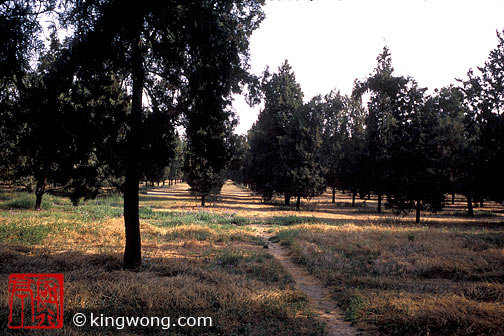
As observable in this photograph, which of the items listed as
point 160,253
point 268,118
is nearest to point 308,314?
point 160,253

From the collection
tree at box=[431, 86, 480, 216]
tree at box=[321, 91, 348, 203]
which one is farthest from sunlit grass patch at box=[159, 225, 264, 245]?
tree at box=[321, 91, 348, 203]

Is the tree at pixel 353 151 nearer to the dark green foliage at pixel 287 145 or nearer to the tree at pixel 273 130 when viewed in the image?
the dark green foliage at pixel 287 145

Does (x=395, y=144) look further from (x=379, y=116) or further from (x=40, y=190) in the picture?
(x=40, y=190)

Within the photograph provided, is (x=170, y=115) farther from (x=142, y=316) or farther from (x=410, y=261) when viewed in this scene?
(x=410, y=261)

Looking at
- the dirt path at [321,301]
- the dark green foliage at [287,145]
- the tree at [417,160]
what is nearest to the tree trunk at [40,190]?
the dirt path at [321,301]

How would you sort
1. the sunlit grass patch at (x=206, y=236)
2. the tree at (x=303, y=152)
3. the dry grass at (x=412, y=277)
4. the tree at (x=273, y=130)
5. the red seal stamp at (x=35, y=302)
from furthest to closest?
the tree at (x=273, y=130), the tree at (x=303, y=152), the sunlit grass patch at (x=206, y=236), the dry grass at (x=412, y=277), the red seal stamp at (x=35, y=302)

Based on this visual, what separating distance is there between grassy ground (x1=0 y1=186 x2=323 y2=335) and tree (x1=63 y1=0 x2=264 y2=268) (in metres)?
1.90

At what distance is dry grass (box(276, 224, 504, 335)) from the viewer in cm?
582

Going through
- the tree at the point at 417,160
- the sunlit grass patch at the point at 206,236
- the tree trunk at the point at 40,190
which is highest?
the tree at the point at 417,160

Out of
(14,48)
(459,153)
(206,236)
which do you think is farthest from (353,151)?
(14,48)

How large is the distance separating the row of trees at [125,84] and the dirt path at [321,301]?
15.8 ft

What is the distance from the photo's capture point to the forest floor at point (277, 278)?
5.91m

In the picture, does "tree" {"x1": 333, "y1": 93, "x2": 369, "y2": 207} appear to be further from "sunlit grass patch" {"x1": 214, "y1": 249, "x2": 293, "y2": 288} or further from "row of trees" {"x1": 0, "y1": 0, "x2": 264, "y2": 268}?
"row of trees" {"x1": 0, "y1": 0, "x2": 264, "y2": 268}

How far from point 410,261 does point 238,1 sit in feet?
36.9
